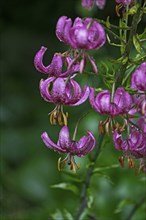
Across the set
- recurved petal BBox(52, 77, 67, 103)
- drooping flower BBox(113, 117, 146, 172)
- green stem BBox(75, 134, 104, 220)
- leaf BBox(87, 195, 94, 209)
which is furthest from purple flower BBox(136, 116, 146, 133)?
leaf BBox(87, 195, 94, 209)

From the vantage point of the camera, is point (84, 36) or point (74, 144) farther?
point (74, 144)

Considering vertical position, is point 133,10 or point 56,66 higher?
point 133,10

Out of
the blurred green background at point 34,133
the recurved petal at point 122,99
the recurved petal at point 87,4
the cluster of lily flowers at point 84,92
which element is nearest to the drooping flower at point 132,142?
the cluster of lily flowers at point 84,92

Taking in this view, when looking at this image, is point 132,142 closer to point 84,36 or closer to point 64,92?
point 64,92

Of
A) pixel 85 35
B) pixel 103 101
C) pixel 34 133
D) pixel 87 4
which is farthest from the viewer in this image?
pixel 34 133

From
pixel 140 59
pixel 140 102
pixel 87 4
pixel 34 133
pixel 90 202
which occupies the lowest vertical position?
pixel 90 202

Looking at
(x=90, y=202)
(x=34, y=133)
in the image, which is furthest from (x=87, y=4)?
(x=34, y=133)

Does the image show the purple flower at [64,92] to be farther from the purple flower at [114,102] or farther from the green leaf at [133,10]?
the green leaf at [133,10]
